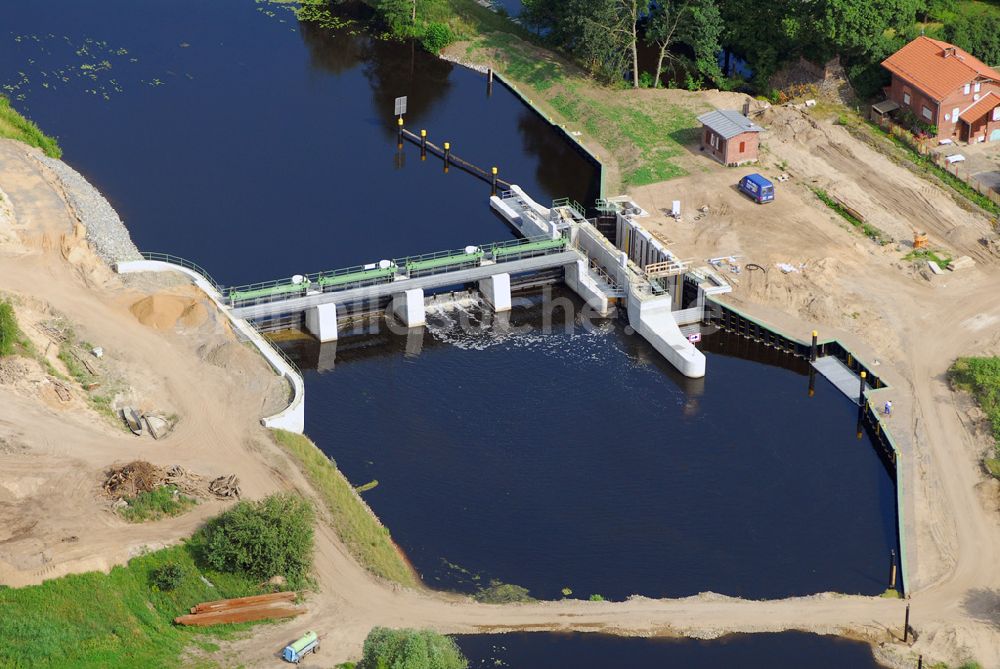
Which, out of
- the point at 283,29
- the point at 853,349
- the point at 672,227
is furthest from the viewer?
the point at 283,29

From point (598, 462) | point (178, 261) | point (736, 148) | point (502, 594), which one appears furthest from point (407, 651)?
point (736, 148)

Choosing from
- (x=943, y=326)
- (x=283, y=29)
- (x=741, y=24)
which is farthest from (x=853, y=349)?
(x=283, y=29)

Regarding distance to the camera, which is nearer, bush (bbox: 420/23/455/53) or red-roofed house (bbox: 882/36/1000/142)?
red-roofed house (bbox: 882/36/1000/142)

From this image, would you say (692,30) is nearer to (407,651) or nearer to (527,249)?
(527,249)

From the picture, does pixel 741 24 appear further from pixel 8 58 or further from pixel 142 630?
pixel 142 630

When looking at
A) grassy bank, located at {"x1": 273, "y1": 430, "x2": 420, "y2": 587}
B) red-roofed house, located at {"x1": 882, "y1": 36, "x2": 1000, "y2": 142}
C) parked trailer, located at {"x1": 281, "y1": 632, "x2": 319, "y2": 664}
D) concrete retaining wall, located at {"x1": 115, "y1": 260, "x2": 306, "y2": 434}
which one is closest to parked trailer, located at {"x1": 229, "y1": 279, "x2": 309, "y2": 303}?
concrete retaining wall, located at {"x1": 115, "y1": 260, "x2": 306, "y2": 434}

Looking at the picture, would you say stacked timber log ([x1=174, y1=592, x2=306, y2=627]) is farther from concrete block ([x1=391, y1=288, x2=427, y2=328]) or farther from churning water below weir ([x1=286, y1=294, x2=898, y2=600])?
concrete block ([x1=391, y1=288, x2=427, y2=328])
